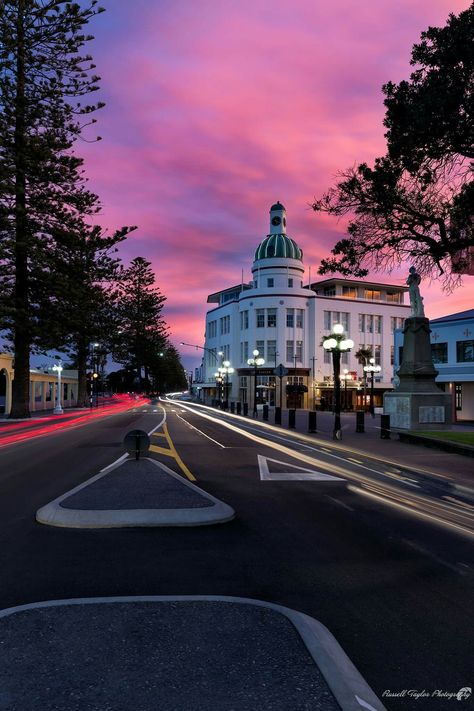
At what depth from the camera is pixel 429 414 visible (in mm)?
23672

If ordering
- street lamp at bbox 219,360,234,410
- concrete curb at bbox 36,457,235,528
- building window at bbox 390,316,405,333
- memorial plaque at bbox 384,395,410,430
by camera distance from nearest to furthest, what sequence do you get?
concrete curb at bbox 36,457,235,528
memorial plaque at bbox 384,395,410,430
street lamp at bbox 219,360,234,410
building window at bbox 390,316,405,333

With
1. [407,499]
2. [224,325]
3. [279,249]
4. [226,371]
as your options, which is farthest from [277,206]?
[407,499]

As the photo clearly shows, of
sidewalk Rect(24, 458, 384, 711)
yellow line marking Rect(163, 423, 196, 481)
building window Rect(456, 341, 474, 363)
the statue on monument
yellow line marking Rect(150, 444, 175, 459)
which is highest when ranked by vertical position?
the statue on monument

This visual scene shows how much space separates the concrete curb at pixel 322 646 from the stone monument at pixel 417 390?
20.7 metres

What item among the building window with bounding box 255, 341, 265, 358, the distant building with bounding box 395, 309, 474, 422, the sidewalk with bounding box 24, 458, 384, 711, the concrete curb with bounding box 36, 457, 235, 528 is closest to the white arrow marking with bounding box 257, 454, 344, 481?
the concrete curb with bounding box 36, 457, 235, 528

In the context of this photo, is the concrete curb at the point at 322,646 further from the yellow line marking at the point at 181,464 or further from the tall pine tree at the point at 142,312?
the tall pine tree at the point at 142,312

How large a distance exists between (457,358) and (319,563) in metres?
40.5

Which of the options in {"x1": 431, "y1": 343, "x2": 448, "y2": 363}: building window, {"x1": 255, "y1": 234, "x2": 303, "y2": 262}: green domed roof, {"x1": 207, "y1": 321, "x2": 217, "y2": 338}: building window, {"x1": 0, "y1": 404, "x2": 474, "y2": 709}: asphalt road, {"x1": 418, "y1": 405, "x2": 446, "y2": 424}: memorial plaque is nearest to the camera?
{"x1": 0, "y1": 404, "x2": 474, "y2": 709}: asphalt road

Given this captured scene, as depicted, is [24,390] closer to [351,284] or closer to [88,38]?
[88,38]

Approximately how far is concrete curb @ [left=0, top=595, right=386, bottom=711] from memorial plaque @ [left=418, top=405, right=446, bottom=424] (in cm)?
2078

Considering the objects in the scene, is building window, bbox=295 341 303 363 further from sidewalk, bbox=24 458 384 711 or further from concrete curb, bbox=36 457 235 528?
sidewalk, bbox=24 458 384 711

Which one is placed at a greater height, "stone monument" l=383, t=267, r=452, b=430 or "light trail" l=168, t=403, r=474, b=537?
"stone monument" l=383, t=267, r=452, b=430

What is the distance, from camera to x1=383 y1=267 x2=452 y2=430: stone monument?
77.5 ft

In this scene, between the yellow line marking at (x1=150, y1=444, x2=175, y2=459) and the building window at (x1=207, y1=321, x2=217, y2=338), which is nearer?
the yellow line marking at (x1=150, y1=444, x2=175, y2=459)
